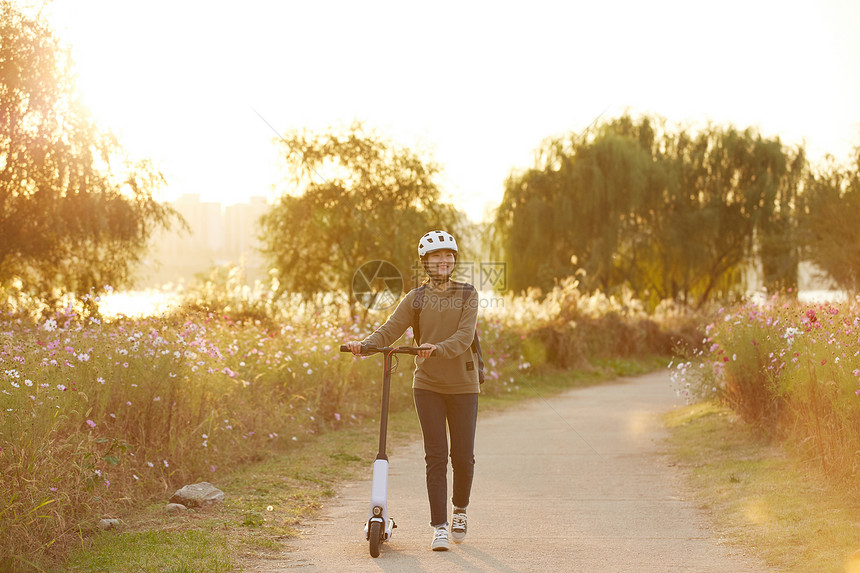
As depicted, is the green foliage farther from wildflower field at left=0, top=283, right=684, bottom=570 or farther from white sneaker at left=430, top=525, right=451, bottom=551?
white sneaker at left=430, top=525, right=451, bottom=551

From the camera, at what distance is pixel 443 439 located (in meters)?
5.73

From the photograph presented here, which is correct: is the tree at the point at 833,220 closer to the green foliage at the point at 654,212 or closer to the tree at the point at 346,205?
the green foliage at the point at 654,212

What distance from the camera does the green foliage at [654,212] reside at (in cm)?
3178

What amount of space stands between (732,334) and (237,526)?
6422 mm

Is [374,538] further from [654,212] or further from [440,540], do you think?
[654,212]

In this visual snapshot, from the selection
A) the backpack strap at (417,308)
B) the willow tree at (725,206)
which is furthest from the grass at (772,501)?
the willow tree at (725,206)

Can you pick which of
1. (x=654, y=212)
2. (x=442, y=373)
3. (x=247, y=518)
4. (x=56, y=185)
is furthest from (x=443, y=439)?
(x=654, y=212)

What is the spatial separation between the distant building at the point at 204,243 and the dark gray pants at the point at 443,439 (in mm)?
11930

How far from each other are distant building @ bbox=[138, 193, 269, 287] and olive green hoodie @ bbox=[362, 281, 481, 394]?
38.5 ft

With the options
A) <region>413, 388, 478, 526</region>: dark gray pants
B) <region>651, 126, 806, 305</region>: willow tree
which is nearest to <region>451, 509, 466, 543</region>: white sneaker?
<region>413, 388, 478, 526</region>: dark gray pants

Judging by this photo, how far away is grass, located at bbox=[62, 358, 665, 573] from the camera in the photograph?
5.12 m

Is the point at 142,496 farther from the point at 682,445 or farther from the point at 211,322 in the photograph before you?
the point at 682,445

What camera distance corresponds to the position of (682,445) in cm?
1026

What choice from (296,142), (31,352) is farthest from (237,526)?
(296,142)
